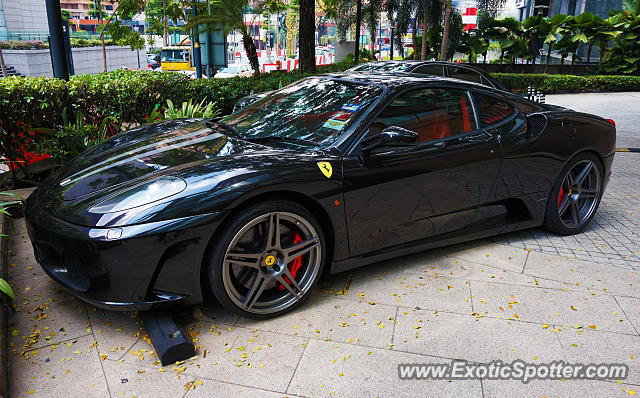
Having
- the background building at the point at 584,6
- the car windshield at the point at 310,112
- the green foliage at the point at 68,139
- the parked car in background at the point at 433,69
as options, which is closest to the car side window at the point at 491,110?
the car windshield at the point at 310,112

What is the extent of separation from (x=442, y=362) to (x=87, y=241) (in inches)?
78.6

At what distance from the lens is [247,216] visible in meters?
2.93

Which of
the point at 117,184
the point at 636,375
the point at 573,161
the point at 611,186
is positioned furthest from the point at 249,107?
the point at 611,186

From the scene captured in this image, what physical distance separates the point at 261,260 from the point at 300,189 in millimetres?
479

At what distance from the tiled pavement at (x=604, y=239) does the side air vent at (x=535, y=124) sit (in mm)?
961

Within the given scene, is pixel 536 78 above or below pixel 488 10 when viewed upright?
below

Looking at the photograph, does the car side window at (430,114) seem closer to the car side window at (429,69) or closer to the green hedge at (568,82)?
the car side window at (429,69)

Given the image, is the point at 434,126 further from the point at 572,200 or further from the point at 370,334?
the point at 572,200

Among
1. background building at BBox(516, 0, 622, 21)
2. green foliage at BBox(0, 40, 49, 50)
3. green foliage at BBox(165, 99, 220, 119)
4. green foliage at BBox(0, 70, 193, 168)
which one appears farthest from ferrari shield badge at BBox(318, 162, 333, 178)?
green foliage at BBox(0, 40, 49, 50)

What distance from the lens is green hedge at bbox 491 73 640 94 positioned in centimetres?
2058

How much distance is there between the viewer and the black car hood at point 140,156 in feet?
10.2

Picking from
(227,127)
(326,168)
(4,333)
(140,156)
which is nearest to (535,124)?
(326,168)

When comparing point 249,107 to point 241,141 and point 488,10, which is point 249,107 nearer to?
point 241,141

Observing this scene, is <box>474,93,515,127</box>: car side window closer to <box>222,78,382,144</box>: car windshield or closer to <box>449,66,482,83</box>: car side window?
<box>222,78,382,144</box>: car windshield
